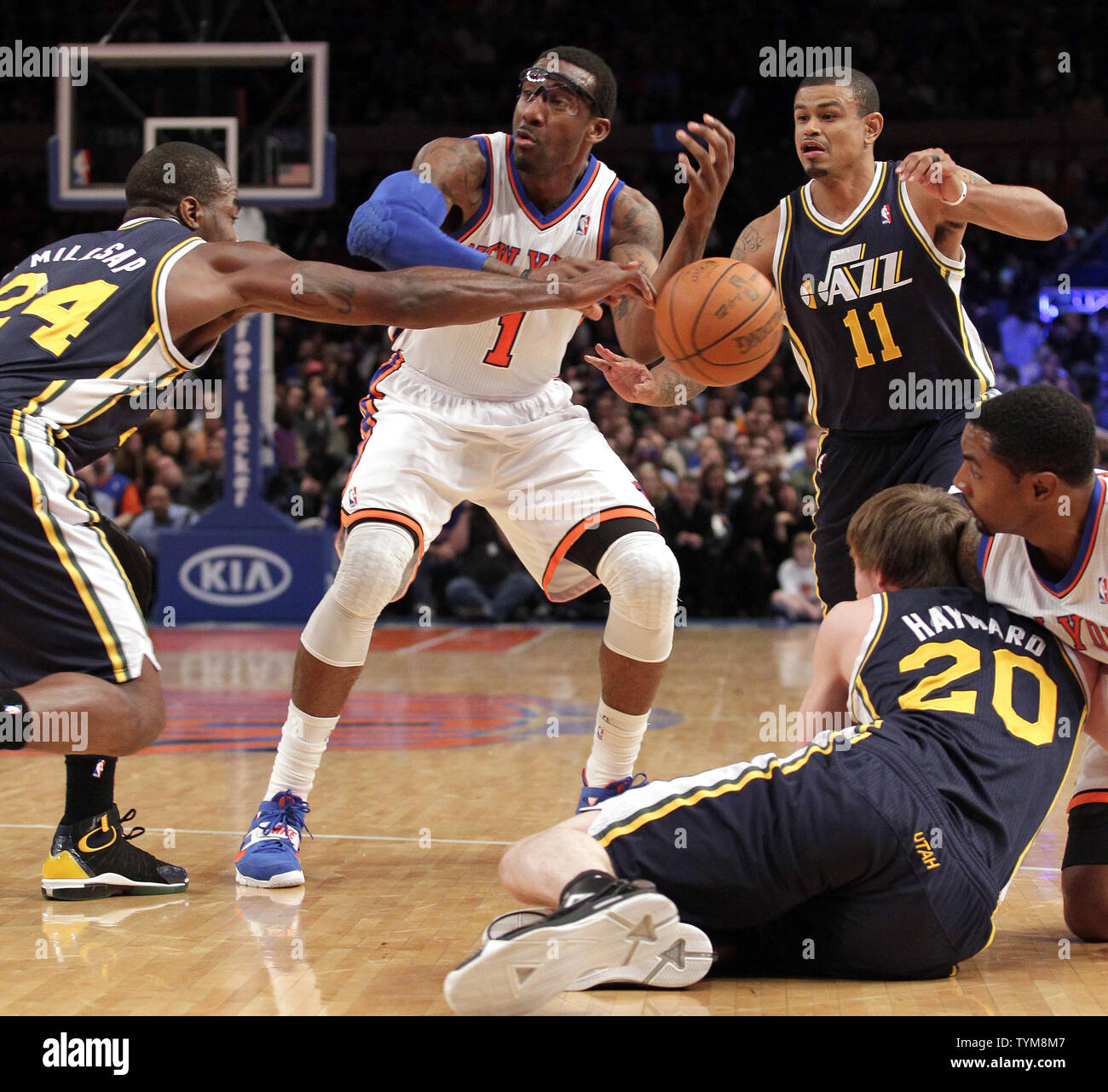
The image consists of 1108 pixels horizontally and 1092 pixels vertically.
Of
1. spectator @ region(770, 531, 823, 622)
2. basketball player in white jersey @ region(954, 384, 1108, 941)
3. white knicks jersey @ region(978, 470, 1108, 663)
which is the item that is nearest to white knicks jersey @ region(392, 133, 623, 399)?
basketball player in white jersey @ region(954, 384, 1108, 941)

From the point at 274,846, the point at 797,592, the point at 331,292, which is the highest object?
the point at 331,292

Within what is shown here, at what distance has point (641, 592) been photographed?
4359 millimetres

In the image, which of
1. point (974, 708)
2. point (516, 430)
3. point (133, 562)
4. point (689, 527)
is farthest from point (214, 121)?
point (974, 708)

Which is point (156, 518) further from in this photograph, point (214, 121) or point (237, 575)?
point (214, 121)

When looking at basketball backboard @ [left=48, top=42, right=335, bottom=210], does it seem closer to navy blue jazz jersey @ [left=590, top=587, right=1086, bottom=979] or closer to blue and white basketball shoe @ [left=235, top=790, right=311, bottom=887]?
blue and white basketball shoe @ [left=235, top=790, right=311, bottom=887]

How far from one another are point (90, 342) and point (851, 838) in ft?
7.92

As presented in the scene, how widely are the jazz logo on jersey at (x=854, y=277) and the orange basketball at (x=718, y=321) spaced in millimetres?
499

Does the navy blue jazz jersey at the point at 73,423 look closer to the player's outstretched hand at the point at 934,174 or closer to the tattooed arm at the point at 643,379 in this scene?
the tattooed arm at the point at 643,379

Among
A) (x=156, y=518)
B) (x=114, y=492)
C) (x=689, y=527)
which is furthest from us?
(x=114, y=492)

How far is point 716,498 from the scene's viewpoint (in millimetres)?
13477

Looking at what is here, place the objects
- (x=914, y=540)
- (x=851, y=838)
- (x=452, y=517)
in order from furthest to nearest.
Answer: (x=452, y=517) → (x=914, y=540) → (x=851, y=838)

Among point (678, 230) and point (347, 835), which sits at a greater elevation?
point (678, 230)

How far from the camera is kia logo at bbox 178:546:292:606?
42.5 feet

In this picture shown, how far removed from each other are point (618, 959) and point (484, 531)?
10.7 meters
